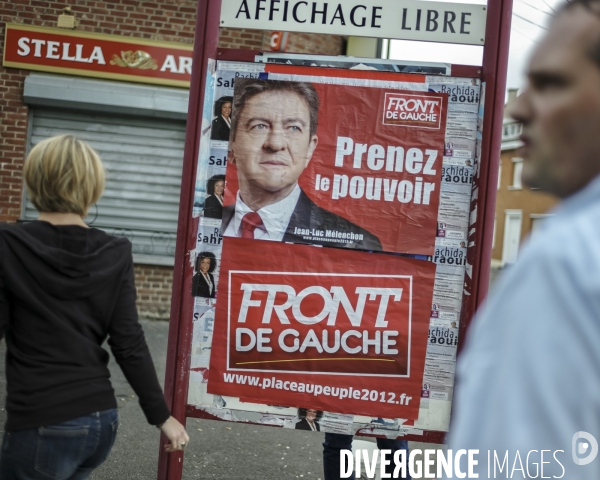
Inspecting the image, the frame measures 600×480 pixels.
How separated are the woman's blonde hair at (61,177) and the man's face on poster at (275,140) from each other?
1.08m

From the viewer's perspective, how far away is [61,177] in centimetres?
238

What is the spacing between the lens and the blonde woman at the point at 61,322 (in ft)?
7.48

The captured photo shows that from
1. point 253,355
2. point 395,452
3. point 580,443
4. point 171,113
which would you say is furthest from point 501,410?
point 171,113

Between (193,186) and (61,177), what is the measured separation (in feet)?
3.53

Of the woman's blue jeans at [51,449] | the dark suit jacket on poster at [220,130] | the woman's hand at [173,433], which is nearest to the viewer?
the woman's blue jeans at [51,449]

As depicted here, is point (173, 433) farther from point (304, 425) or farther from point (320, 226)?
point (320, 226)

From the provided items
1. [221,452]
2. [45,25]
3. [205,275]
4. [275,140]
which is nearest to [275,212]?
[275,140]

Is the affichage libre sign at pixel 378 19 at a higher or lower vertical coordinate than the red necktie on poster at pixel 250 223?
higher

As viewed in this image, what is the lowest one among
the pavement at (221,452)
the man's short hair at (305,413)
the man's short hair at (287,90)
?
the pavement at (221,452)

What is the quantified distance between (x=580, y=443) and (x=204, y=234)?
2753 mm

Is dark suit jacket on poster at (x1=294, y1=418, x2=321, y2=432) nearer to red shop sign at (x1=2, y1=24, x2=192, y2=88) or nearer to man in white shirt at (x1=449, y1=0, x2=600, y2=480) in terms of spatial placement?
man in white shirt at (x1=449, y1=0, x2=600, y2=480)

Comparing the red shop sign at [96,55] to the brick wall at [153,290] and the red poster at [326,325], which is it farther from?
the red poster at [326,325]

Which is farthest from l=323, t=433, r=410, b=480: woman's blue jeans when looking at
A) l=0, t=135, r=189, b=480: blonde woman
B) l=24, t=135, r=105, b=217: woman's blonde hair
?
l=24, t=135, r=105, b=217: woman's blonde hair

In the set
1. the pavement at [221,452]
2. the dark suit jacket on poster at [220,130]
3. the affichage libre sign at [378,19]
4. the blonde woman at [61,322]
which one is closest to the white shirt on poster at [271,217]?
the dark suit jacket on poster at [220,130]
